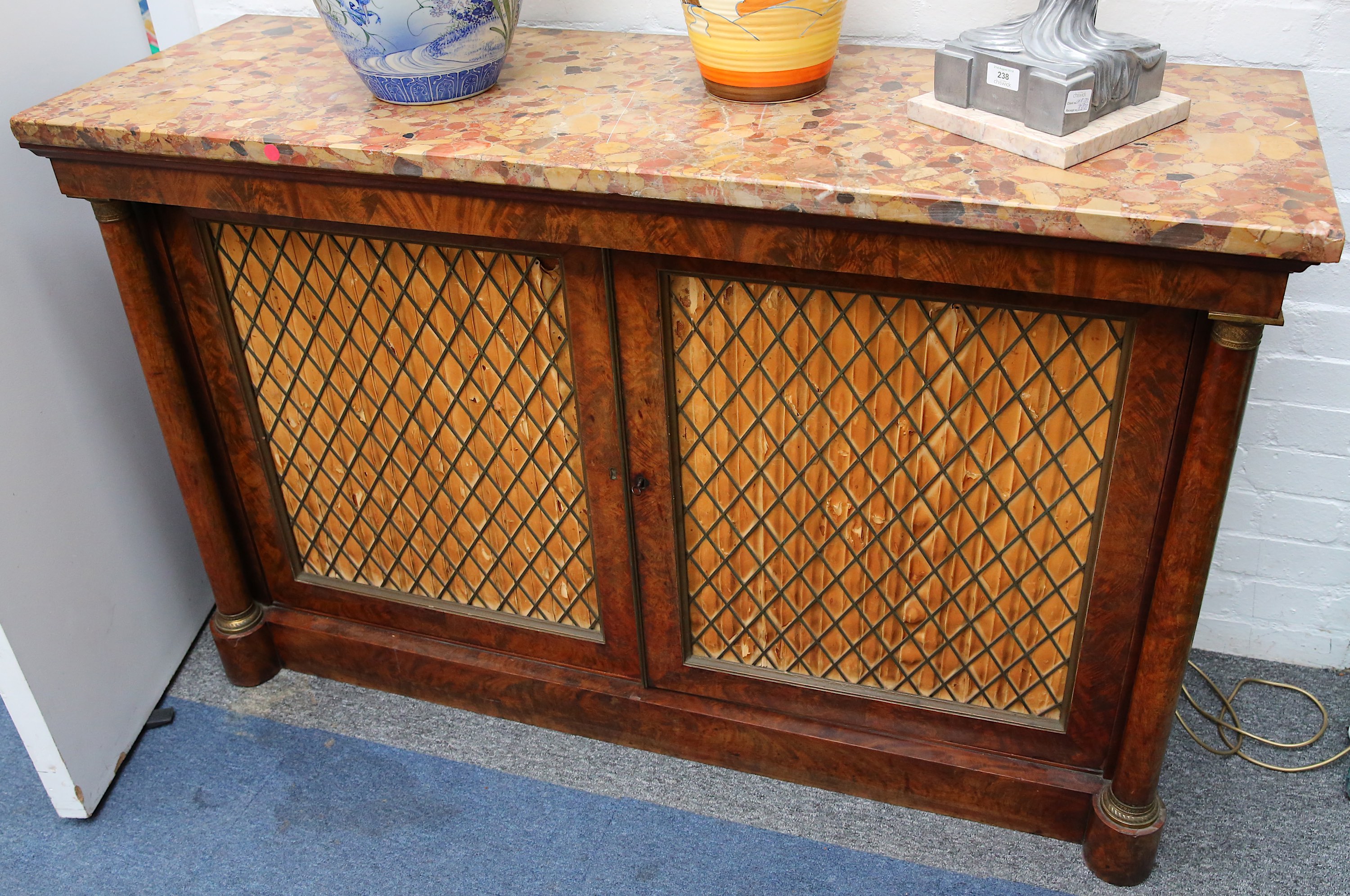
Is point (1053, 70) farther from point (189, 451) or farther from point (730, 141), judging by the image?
point (189, 451)

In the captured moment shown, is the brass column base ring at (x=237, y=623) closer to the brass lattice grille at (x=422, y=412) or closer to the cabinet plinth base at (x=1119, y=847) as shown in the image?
the brass lattice grille at (x=422, y=412)

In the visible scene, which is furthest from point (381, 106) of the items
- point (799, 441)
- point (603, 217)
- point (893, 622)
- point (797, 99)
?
point (893, 622)

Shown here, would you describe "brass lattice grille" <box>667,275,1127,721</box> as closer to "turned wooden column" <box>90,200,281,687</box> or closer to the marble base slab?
the marble base slab

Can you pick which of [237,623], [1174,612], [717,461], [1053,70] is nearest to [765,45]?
[1053,70]

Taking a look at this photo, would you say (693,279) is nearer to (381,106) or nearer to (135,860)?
(381,106)

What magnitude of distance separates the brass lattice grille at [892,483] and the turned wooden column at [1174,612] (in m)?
0.10

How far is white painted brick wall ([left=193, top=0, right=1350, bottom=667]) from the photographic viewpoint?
148 cm

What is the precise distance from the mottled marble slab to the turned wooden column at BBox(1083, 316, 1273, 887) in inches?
5.8

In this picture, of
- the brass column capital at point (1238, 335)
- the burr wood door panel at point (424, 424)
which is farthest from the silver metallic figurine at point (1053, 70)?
the burr wood door panel at point (424, 424)

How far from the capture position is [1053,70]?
1184 mm

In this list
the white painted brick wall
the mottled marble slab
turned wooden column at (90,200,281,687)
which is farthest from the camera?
turned wooden column at (90,200,281,687)

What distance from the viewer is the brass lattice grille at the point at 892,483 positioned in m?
1.33

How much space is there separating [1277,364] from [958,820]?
0.83 metres

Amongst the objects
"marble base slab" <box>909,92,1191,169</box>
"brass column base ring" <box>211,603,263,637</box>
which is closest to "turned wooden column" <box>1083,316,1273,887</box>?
"marble base slab" <box>909,92,1191,169</box>
